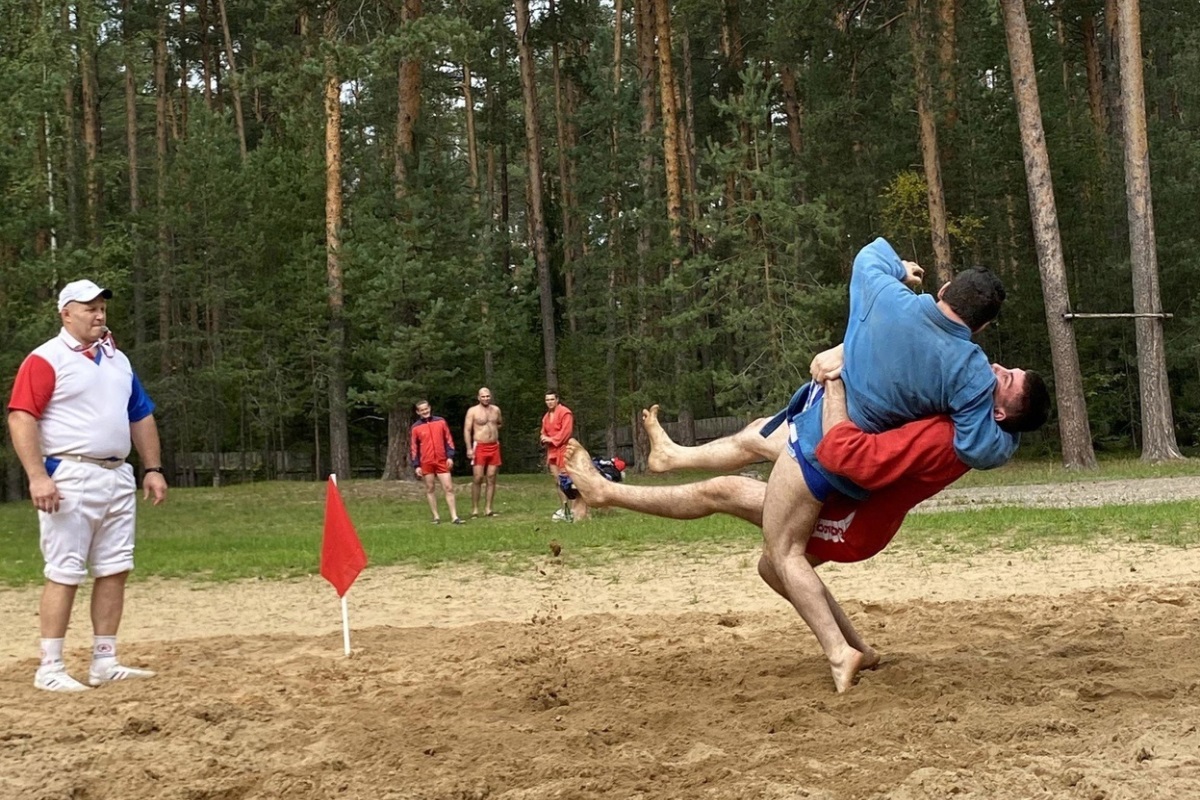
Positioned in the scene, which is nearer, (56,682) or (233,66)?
(56,682)

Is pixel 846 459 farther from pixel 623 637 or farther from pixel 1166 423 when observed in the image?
pixel 1166 423

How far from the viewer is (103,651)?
7.06m

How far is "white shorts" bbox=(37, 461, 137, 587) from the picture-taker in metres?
6.90

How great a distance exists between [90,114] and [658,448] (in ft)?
129

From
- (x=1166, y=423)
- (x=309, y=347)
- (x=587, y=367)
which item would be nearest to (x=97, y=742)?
(x=1166, y=423)

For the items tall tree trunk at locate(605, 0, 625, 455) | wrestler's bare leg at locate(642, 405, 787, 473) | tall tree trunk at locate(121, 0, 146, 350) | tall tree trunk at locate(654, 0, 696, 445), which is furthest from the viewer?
tall tree trunk at locate(121, 0, 146, 350)

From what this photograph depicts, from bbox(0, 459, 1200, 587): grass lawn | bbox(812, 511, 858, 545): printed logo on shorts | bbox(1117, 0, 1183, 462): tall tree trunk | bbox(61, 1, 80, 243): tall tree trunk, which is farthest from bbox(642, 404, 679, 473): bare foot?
bbox(61, 1, 80, 243): tall tree trunk

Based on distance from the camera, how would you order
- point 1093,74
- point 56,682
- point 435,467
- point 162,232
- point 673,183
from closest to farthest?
1. point 56,682
2. point 435,467
3. point 673,183
4. point 162,232
5. point 1093,74

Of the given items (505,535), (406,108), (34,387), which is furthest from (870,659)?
(406,108)

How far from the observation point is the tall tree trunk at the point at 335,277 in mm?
31606

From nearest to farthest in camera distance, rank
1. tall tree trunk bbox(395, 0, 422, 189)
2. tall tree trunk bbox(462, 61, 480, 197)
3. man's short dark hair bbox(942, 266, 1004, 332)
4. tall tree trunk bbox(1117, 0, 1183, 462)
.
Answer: man's short dark hair bbox(942, 266, 1004, 332), tall tree trunk bbox(1117, 0, 1183, 462), tall tree trunk bbox(395, 0, 422, 189), tall tree trunk bbox(462, 61, 480, 197)

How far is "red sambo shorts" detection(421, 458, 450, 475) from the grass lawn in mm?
794

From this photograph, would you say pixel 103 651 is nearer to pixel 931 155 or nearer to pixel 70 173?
pixel 931 155

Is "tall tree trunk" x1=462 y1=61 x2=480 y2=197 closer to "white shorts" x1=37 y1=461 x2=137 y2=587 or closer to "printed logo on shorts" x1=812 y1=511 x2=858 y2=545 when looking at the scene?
"white shorts" x1=37 y1=461 x2=137 y2=587
